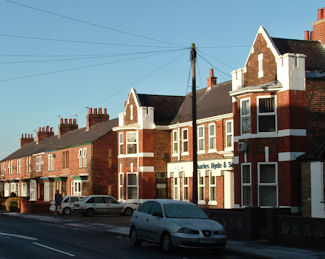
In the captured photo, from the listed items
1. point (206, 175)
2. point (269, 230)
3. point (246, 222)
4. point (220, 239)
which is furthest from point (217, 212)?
point (206, 175)

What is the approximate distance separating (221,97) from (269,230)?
2060 centimetres

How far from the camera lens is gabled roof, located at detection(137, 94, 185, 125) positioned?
4381cm

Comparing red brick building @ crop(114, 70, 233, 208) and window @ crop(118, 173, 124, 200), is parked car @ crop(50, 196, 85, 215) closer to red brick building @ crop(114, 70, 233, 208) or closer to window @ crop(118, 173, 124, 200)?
window @ crop(118, 173, 124, 200)

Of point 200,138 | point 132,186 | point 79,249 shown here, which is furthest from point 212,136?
point 79,249

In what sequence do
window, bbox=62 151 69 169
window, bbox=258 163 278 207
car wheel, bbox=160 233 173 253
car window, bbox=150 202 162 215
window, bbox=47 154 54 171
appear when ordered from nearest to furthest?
car wheel, bbox=160 233 173 253
car window, bbox=150 202 162 215
window, bbox=258 163 278 207
window, bbox=62 151 69 169
window, bbox=47 154 54 171

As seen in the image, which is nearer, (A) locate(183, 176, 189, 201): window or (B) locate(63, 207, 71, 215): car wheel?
(A) locate(183, 176, 189, 201): window

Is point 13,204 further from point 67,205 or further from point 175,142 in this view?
point 175,142

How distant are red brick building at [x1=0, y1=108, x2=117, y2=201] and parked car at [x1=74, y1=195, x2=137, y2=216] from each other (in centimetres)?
1011

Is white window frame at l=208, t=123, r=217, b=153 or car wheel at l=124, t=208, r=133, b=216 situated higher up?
white window frame at l=208, t=123, r=217, b=153

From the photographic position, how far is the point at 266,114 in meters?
27.2

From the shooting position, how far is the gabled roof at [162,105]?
144ft

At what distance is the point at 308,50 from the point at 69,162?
3372cm

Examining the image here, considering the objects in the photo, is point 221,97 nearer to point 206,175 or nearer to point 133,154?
point 206,175

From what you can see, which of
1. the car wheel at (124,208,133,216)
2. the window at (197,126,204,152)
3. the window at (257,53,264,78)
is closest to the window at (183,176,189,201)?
the window at (197,126,204,152)
